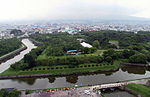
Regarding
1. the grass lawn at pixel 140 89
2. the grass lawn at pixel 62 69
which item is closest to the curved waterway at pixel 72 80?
the grass lawn at pixel 62 69

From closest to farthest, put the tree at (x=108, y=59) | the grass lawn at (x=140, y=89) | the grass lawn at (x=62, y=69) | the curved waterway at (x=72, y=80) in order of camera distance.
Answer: the grass lawn at (x=140, y=89)
the curved waterway at (x=72, y=80)
the grass lawn at (x=62, y=69)
the tree at (x=108, y=59)

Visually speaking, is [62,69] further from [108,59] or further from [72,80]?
[108,59]

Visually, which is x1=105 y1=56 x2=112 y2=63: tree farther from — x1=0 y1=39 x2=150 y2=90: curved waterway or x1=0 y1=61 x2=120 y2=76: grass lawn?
x1=0 y1=39 x2=150 y2=90: curved waterway

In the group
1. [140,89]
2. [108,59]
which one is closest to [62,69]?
[108,59]

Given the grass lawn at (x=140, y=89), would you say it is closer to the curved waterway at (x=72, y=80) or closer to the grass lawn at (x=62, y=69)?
the curved waterway at (x=72, y=80)

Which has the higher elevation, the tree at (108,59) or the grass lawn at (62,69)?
the tree at (108,59)

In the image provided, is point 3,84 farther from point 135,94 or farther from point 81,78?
point 135,94

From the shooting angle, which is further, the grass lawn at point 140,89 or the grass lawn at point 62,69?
the grass lawn at point 62,69

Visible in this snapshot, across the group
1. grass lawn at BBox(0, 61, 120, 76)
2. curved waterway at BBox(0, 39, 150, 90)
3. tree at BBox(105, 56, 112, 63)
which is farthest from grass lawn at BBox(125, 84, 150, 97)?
tree at BBox(105, 56, 112, 63)
